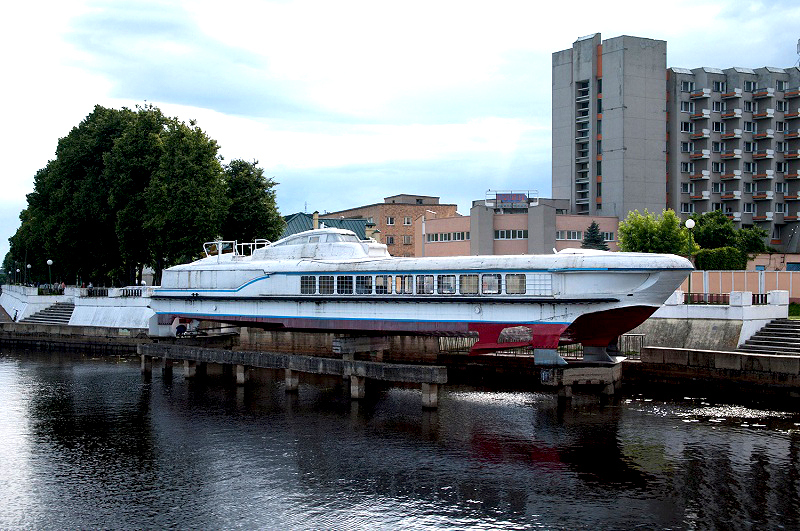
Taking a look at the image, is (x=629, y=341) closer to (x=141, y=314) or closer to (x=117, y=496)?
(x=117, y=496)

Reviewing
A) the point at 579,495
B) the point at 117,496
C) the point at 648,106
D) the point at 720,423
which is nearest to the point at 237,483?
the point at 117,496

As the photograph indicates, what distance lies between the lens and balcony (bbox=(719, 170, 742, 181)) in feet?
361

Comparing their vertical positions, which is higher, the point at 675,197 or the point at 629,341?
the point at 675,197

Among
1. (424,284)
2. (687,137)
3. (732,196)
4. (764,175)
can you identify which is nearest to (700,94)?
(687,137)

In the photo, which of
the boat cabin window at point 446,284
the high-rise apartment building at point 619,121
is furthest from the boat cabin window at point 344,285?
the high-rise apartment building at point 619,121

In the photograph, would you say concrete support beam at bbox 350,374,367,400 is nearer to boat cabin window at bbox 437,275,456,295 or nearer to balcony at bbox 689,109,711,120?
boat cabin window at bbox 437,275,456,295

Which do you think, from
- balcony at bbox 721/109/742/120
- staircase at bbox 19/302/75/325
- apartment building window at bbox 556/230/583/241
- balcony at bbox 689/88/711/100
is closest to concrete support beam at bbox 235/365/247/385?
staircase at bbox 19/302/75/325

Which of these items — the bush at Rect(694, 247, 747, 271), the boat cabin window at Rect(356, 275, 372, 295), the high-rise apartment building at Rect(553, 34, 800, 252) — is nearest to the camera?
the boat cabin window at Rect(356, 275, 372, 295)

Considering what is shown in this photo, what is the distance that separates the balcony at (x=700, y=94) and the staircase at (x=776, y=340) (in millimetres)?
70824

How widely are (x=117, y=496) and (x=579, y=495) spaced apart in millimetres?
15252

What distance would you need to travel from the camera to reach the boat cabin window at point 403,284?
1659 inches

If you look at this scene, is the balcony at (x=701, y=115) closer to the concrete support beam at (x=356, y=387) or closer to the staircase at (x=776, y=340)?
the staircase at (x=776, y=340)

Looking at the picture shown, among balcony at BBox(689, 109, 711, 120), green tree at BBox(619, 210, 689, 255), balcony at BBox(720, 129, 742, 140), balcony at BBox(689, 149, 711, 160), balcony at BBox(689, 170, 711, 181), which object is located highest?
balcony at BBox(689, 109, 711, 120)

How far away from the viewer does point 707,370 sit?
4194 cm
